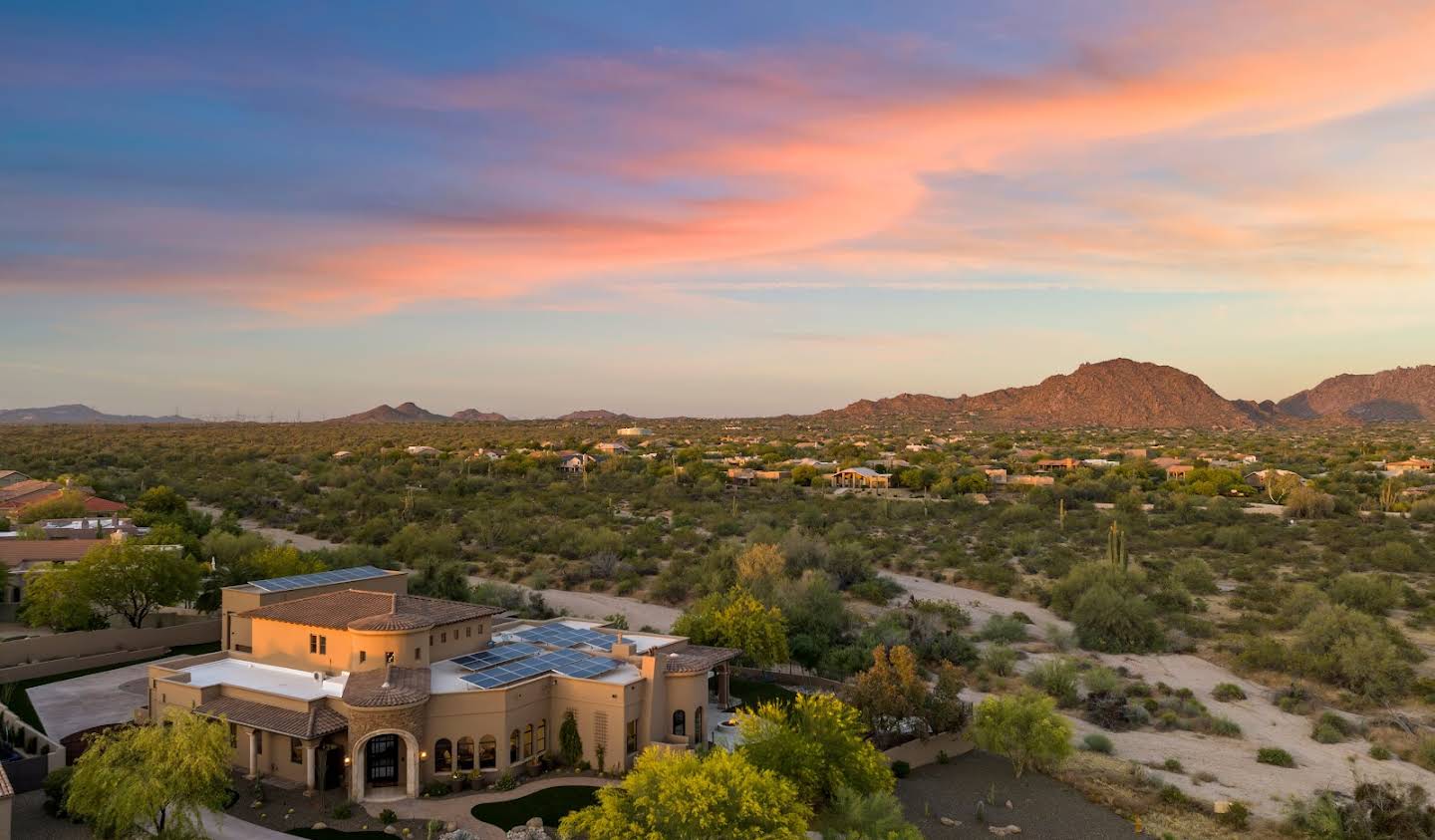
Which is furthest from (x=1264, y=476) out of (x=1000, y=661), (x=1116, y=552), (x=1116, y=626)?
Result: (x=1000, y=661)

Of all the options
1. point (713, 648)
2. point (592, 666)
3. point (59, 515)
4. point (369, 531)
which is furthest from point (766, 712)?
point (59, 515)

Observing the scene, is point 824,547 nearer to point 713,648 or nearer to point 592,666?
point 713,648

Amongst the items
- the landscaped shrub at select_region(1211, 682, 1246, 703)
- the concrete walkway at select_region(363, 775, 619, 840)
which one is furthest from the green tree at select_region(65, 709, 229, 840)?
the landscaped shrub at select_region(1211, 682, 1246, 703)

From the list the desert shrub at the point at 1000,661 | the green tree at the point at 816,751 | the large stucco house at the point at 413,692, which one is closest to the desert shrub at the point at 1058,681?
the desert shrub at the point at 1000,661

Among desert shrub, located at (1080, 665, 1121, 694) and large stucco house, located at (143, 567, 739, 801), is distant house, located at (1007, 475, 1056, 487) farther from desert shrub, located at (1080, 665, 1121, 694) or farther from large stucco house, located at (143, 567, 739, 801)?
large stucco house, located at (143, 567, 739, 801)

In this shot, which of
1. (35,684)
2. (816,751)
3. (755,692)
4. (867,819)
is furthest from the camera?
(755,692)

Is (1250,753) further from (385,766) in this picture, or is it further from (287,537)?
(287,537)
